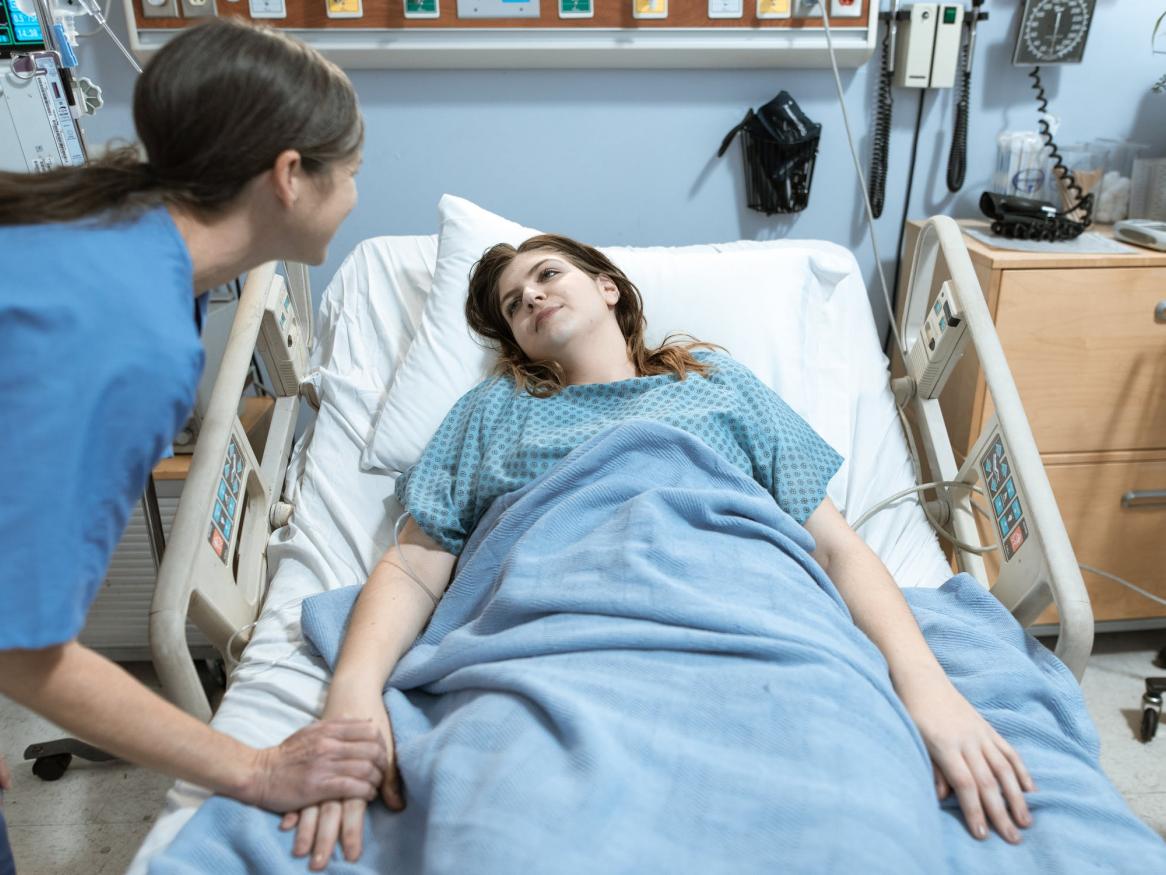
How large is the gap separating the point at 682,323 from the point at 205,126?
3.55ft

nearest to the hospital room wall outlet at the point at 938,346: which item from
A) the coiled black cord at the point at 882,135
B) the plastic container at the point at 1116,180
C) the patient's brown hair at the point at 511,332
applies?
the patient's brown hair at the point at 511,332

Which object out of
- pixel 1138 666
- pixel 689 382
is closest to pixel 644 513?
pixel 689 382

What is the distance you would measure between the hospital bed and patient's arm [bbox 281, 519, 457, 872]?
10 cm

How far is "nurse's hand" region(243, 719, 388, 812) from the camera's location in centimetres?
102

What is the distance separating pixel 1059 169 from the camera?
2281 mm

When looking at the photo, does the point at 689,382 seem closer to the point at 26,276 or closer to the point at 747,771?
the point at 747,771

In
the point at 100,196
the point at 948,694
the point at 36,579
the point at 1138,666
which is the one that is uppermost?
the point at 100,196

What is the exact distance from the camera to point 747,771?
93cm

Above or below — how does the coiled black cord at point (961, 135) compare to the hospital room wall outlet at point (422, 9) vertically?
below

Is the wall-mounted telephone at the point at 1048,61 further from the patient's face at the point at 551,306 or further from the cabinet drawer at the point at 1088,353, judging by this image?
the patient's face at the point at 551,306

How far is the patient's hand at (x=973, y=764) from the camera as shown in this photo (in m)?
1.04

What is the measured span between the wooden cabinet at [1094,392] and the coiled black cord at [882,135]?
0.34m

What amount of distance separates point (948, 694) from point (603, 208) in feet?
5.06

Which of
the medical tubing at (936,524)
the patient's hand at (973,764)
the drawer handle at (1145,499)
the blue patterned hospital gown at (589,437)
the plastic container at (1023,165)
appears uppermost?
the plastic container at (1023,165)
